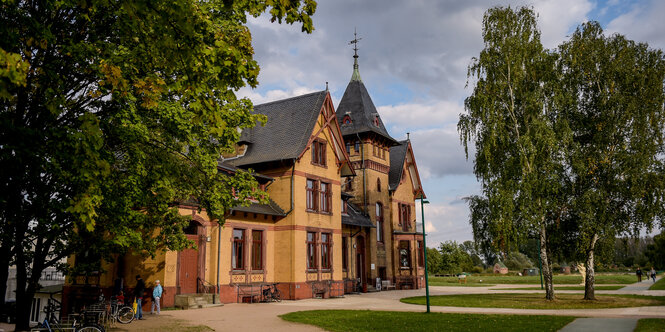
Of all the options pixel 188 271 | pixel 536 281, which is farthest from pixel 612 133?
pixel 536 281

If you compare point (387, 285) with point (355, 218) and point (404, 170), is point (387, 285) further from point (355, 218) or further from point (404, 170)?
point (404, 170)

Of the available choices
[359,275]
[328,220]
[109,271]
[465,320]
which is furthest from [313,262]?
[465,320]

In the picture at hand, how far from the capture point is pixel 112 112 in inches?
436

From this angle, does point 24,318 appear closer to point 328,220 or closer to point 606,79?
point 328,220

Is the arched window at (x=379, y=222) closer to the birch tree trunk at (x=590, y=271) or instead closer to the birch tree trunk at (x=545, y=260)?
the birch tree trunk at (x=545, y=260)

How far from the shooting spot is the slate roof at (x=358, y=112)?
37.5m

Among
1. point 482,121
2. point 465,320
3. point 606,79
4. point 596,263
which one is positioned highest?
point 606,79

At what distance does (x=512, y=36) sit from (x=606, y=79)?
5.24m

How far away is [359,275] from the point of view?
117 ft

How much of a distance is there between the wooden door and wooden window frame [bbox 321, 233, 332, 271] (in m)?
8.85

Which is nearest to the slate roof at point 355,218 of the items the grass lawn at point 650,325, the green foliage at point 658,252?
the grass lawn at point 650,325

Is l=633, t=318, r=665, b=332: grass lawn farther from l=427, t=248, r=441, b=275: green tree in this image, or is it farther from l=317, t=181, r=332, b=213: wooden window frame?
l=427, t=248, r=441, b=275: green tree

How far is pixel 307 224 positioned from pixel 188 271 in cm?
791

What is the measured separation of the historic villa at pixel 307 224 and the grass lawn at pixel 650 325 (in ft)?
53.6
